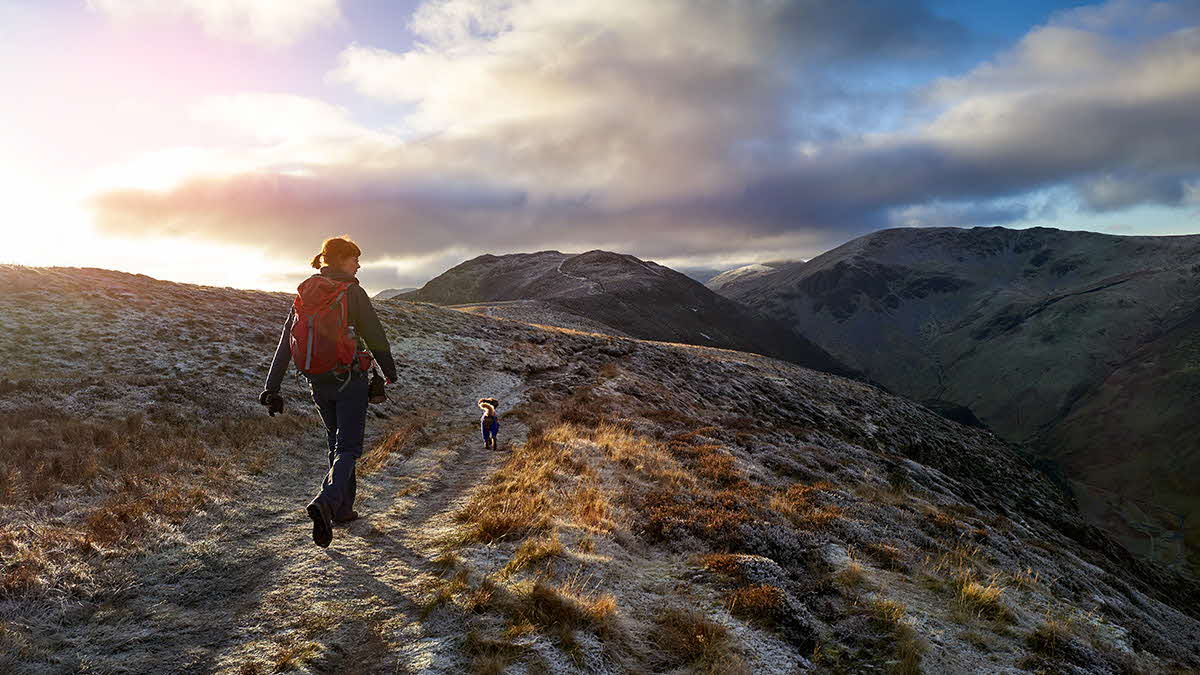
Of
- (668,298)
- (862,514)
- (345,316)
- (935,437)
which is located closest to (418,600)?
(345,316)

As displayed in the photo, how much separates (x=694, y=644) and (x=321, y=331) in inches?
228

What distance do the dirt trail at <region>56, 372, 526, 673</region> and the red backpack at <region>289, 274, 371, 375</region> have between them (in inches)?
102

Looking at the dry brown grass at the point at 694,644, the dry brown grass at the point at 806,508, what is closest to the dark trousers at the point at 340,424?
the dry brown grass at the point at 694,644

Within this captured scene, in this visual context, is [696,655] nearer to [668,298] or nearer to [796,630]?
[796,630]

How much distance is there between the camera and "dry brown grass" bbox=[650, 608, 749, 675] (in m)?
5.44

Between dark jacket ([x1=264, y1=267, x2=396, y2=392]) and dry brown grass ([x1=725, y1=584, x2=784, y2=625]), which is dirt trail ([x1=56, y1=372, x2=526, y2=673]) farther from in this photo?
dry brown grass ([x1=725, y1=584, x2=784, y2=625])

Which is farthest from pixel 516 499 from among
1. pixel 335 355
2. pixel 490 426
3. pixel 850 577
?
pixel 490 426

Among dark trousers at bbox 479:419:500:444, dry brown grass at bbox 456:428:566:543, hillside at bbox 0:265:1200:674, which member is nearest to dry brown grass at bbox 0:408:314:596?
hillside at bbox 0:265:1200:674

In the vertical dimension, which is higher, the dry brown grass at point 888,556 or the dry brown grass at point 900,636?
the dry brown grass at point 900,636

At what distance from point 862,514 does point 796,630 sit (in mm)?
6288

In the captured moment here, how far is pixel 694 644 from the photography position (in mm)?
5746

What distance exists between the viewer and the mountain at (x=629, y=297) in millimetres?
118000

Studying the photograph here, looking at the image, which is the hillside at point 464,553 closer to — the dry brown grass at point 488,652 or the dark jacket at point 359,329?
the dry brown grass at point 488,652

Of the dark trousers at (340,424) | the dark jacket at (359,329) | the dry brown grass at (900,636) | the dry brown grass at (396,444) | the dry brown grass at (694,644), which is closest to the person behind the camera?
the dry brown grass at (694,644)
